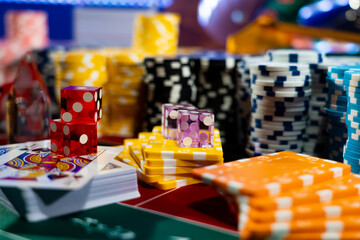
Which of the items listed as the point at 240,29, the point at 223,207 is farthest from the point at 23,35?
the point at 223,207

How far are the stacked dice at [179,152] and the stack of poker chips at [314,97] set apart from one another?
0.66 meters

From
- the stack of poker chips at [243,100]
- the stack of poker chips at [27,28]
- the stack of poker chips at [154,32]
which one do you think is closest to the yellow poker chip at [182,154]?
the stack of poker chips at [243,100]

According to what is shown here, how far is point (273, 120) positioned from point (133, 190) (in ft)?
2.85

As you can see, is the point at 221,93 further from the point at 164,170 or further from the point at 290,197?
the point at 290,197

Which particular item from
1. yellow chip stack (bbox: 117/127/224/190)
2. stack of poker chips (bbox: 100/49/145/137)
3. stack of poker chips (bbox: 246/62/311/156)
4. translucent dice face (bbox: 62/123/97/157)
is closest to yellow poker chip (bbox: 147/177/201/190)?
yellow chip stack (bbox: 117/127/224/190)

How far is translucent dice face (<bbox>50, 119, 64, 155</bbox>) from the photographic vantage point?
1.77m

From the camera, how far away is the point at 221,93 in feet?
8.86

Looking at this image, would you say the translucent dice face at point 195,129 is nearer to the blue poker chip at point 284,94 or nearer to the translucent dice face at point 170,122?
the translucent dice face at point 170,122

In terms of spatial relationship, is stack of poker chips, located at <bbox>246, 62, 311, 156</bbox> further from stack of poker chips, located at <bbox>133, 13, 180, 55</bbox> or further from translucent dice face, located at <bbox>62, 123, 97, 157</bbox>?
stack of poker chips, located at <bbox>133, 13, 180, 55</bbox>

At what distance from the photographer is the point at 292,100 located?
2082mm

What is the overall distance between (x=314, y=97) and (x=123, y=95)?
4.22ft

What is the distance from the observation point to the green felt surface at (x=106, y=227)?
1.33m

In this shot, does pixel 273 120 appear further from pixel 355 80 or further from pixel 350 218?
pixel 350 218

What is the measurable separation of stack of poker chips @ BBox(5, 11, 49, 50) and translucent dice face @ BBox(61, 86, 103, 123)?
11.7 feet
